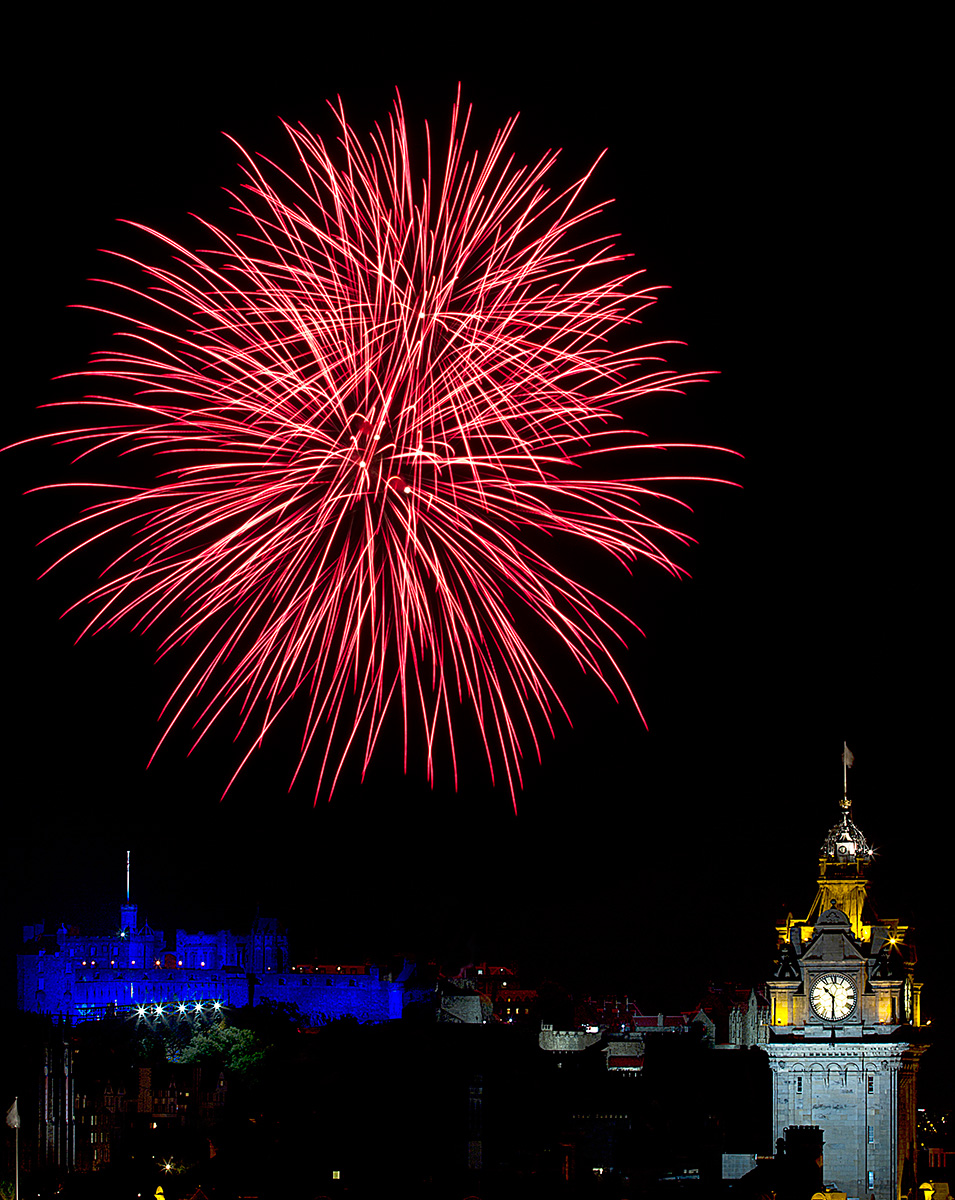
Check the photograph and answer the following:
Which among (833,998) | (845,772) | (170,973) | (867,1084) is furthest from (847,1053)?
(170,973)

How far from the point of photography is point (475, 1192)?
3117 cm

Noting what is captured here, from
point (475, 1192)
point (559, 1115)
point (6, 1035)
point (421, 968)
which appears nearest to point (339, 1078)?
point (559, 1115)

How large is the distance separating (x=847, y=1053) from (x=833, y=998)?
0.94 metres

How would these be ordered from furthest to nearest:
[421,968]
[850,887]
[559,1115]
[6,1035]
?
[421,968]
[6,1035]
[559,1115]
[850,887]

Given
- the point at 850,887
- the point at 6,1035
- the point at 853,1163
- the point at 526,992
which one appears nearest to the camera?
the point at 853,1163

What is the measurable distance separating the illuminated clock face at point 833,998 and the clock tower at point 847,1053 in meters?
0.02

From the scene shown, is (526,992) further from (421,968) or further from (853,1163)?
(853,1163)

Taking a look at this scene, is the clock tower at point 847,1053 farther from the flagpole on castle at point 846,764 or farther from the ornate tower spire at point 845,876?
the flagpole on castle at point 846,764

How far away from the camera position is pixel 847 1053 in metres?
35.1

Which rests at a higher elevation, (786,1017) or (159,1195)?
(786,1017)

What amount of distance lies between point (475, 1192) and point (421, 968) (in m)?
104

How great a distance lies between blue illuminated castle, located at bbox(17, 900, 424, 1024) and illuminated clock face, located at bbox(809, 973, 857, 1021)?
323ft

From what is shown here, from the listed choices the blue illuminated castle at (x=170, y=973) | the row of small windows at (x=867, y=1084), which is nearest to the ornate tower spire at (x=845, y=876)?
the row of small windows at (x=867, y=1084)

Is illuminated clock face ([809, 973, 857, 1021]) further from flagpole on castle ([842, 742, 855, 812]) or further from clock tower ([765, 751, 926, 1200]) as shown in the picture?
flagpole on castle ([842, 742, 855, 812])
